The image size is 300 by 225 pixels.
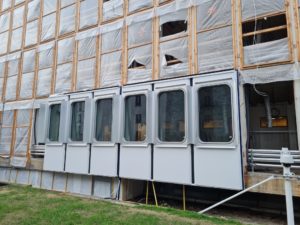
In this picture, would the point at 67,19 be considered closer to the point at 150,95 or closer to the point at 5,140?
the point at 150,95

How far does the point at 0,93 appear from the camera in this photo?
11.4m

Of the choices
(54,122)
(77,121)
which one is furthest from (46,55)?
(77,121)

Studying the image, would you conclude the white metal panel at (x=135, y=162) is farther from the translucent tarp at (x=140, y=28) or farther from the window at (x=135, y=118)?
the translucent tarp at (x=140, y=28)

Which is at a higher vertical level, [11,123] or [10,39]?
[10,39]

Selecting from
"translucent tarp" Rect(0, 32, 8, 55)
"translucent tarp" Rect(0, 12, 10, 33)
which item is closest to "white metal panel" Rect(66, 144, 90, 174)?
"translucent tarp" Rect(0, 32, 8, 55)

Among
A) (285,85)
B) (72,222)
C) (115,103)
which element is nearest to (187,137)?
(115,103)

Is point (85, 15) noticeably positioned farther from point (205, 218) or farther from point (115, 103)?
point (205, 218)

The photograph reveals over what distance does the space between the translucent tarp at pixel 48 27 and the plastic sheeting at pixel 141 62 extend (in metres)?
4.26

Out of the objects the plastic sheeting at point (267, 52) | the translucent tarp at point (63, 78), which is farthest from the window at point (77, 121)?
the plastic sheeting at point (267, 52)

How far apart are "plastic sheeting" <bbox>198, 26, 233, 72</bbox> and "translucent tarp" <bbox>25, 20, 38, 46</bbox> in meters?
7.46

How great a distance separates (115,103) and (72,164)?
2393 millimetres

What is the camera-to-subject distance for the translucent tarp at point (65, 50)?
9320 mm

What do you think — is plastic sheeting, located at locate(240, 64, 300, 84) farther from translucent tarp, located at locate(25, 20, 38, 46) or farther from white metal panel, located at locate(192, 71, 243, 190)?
translucent tarp, located at locate(25, 20, 38, 46)

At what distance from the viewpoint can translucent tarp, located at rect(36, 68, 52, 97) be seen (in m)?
9.70
